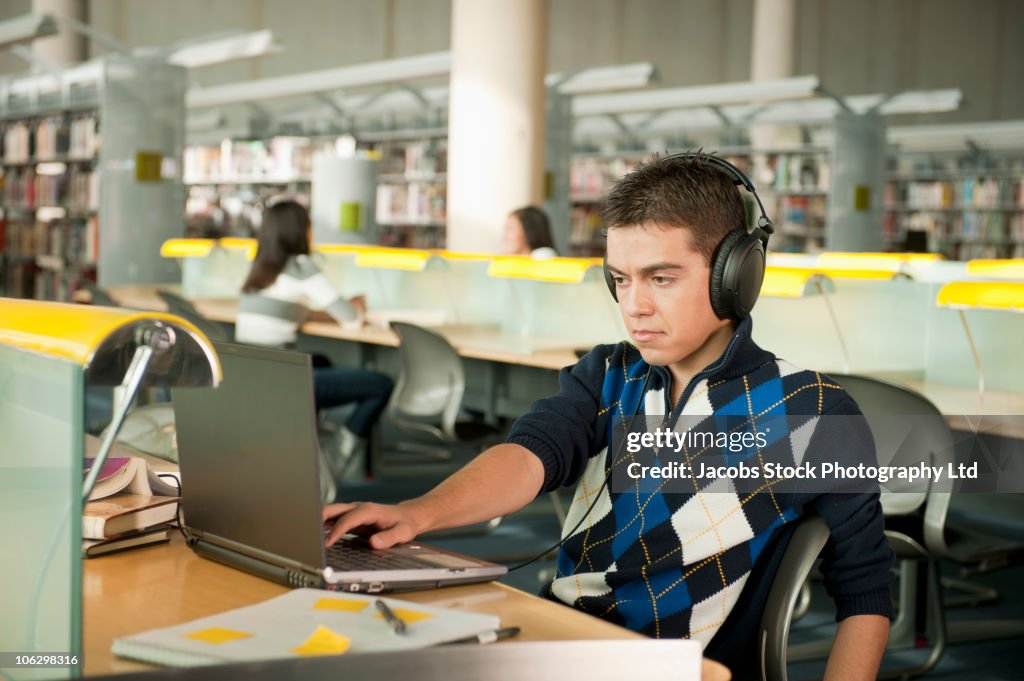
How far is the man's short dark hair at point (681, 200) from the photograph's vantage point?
1.50 meters

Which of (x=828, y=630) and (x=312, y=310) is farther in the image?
(x=312, y=310)

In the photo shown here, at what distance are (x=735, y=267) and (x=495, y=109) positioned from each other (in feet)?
18.8

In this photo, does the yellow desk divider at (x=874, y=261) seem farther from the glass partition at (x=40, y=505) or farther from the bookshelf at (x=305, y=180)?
the bookshelf at (x=305, y=180)

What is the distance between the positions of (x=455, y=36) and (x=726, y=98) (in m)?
3.26

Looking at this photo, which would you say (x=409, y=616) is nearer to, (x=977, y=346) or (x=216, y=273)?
(x=977, y=346)

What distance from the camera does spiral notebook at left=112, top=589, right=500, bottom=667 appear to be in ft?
3.34

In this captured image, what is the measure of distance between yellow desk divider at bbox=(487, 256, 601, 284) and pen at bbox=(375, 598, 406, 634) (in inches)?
126

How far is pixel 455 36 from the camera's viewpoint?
7211 mm

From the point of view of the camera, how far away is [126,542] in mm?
1514

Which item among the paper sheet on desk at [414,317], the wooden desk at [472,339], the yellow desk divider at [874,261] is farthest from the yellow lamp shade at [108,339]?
the paper sheet on desk at [414,317]

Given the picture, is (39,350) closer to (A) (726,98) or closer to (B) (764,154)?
(A) (726,98)

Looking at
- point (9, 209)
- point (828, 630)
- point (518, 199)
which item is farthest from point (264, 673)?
point (9, 209)

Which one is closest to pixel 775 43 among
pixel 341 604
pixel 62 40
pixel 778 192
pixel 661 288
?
pixel 778 192

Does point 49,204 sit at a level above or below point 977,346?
above
